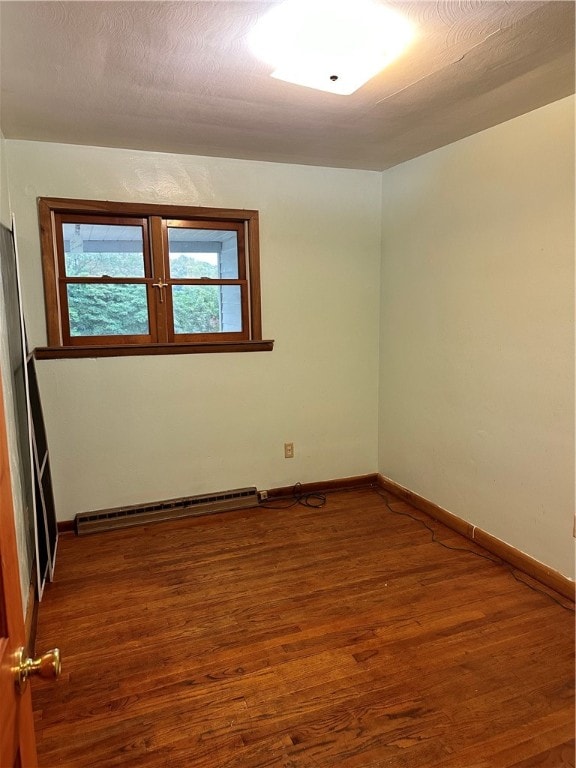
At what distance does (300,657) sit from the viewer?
6.73 ft

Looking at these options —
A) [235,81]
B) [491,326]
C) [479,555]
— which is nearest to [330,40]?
[235,81]

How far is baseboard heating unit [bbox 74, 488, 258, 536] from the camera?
3.25 m

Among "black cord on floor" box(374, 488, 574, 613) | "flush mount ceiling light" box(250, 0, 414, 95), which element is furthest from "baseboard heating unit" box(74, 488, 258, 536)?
"flush mount ceiling light" box(250, 0, 414, 95)

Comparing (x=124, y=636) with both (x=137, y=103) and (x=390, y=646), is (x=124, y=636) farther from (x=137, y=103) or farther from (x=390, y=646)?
(x=137, y=103)

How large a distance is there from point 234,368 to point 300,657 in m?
1.99

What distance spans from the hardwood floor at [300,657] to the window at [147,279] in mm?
1326

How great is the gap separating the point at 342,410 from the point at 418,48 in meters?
2.53

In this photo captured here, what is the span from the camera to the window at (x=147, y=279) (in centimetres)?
309

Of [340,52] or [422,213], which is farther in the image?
[422,213]

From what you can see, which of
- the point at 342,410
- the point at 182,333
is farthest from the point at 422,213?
the point at 182,333

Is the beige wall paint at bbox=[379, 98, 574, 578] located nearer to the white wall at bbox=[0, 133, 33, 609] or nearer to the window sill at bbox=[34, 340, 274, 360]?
the window sill at bbox=[34, 340, 274, 360]

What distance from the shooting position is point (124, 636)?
2.21 meters

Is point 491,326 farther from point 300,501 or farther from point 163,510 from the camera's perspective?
point 163,510

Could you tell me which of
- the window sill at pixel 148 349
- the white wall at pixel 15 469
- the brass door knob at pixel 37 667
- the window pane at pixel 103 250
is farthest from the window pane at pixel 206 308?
the brass door knob at pixel 37 667
